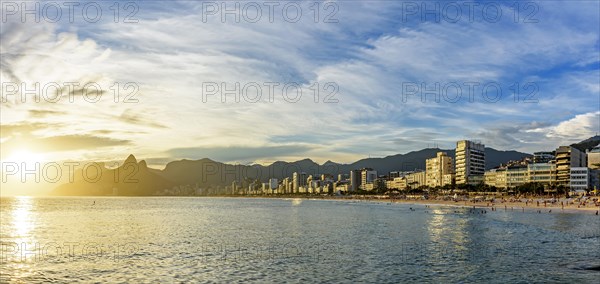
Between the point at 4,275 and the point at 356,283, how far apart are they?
25.6m

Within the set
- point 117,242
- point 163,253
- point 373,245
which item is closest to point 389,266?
point 373,245

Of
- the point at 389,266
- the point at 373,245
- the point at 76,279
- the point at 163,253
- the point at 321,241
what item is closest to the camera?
the point at 76,279

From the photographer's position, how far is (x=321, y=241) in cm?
5538

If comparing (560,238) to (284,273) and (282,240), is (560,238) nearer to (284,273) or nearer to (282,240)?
(282,240)

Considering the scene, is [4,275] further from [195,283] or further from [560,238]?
[560,238]

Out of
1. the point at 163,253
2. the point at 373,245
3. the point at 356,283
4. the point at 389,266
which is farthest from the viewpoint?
the point at 373,245

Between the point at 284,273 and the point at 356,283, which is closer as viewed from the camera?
the point at 356,283

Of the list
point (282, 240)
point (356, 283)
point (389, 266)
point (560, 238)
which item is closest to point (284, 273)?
point (356, 283)

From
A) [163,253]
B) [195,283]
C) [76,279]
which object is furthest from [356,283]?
[163,253]

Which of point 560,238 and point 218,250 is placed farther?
point 560,238

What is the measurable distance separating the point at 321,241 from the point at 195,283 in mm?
25515

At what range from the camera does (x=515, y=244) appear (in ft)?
168

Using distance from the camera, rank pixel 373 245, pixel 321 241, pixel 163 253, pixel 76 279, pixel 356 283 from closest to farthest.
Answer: pixel 356 283 < pixel 76 279 < pixel 163 253 < pixel 373 245 < pixel 321 241

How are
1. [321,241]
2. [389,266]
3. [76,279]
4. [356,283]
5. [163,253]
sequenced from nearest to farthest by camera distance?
[356,283] → [76,279] → [389,266] → [163,253] → [321,241]
